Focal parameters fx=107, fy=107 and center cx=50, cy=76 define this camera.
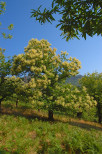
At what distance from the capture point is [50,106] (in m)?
12.2

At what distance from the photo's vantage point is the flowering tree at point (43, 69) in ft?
40.1

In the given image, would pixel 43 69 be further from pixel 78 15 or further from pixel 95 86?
pixel 95 86

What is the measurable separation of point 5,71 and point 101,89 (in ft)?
60.1

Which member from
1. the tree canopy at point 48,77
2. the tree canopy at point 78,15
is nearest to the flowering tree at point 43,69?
the tree canopy at point 48,77

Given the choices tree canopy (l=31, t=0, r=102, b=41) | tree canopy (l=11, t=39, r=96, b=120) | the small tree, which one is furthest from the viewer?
the small tree

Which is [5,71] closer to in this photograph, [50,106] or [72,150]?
[50,106]

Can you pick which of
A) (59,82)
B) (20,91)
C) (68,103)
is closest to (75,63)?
(59,82)

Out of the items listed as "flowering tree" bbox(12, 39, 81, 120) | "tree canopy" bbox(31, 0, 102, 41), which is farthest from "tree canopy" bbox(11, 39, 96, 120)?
"tree canopy" bbox(31, 0, 102, 41)

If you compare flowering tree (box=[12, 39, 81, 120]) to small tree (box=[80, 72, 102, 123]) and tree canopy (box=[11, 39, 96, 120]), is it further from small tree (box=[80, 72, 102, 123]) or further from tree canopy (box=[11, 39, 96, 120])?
small tree (box=[80, 72, 102, 123])

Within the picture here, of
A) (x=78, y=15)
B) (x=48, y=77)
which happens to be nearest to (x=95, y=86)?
(x=48, y=77)

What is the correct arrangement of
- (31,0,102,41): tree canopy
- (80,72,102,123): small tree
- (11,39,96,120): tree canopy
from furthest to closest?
(80,72,102,123): small tree < (11,39,96,120): tree canopy < (31,0,102,41): tree canopy

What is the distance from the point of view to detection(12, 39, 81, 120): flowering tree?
1223cm

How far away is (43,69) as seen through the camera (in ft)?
44.5

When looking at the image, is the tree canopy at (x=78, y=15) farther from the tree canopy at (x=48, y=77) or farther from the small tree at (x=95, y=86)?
the small tree at (x=95, y=86)
